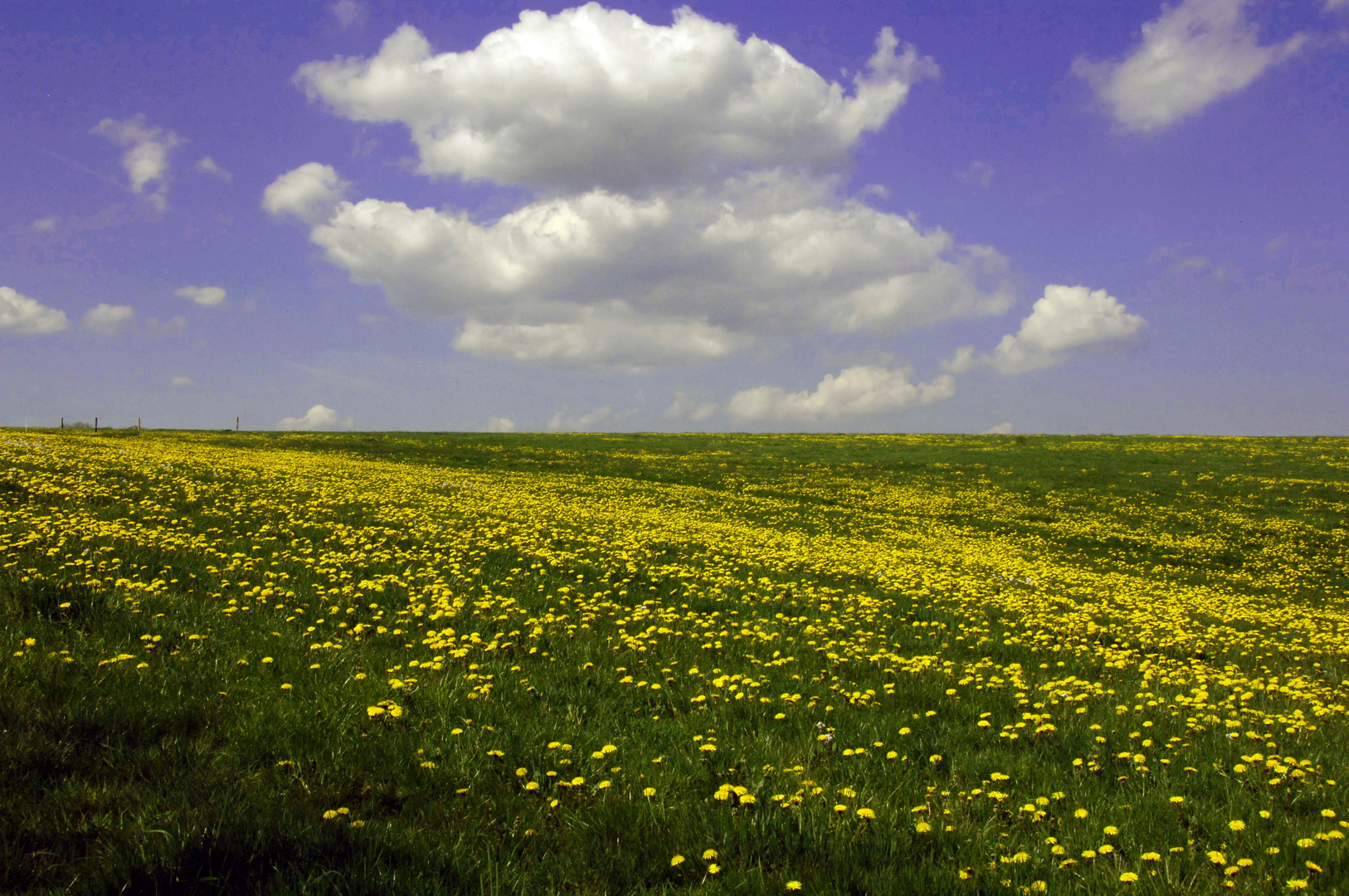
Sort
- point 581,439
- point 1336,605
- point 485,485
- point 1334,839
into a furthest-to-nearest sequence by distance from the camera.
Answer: point 581,439, point 485,485, point 1336,605, point 1334,839

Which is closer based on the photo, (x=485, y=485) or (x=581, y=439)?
(x=485, y=485)

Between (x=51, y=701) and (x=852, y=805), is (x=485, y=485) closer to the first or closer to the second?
(x=51, y=701)

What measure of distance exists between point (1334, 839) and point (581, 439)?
67.6 m

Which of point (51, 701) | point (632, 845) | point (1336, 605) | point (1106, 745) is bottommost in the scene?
point (1336, 605)

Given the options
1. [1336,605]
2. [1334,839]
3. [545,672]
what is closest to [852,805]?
[1334,839]

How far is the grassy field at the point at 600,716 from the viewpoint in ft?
12.4

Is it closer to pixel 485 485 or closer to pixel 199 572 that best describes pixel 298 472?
pixel 485 485

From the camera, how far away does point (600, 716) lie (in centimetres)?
612

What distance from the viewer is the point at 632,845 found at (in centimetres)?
400

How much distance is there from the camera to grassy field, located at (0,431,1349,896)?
149 inches

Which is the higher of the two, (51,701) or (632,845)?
(51,701)

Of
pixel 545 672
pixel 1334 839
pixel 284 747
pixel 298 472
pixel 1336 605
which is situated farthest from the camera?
pixel 298 472

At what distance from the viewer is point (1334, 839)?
4.42m

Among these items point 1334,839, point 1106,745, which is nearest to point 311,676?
point 1106,745
